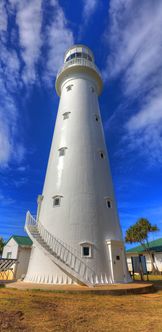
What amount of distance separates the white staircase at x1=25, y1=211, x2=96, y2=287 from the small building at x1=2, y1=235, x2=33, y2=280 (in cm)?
851

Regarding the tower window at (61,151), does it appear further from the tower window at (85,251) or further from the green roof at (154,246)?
the green roof at (154,246)

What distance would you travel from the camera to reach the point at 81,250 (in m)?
12.2

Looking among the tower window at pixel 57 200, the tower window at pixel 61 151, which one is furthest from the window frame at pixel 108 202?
the tower window at pixel 61 151

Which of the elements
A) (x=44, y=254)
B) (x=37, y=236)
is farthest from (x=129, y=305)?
(x=37, y=236)

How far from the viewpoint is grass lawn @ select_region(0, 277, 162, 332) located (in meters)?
5.13

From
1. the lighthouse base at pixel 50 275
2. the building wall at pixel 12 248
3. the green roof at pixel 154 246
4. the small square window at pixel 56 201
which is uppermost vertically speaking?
the green roof at pixel 154 246

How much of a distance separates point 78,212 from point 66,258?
2.73 metres

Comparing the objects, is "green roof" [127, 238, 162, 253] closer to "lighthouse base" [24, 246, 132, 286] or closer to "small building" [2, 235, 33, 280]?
"small building" [2, 235, 33, 280]

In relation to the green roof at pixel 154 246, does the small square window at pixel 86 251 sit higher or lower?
lower

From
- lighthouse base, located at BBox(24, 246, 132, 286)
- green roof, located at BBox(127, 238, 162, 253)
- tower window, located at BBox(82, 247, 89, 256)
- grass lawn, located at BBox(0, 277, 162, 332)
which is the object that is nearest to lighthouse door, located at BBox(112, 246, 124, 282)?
lighthouse base, located at BBox(24, 246, 132, 286)

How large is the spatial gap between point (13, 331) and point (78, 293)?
215 inches

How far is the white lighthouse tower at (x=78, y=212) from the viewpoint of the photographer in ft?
39.4

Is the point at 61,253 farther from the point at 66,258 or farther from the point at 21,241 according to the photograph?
the point at 21,241

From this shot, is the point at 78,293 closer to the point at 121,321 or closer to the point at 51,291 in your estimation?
the point at 51,291
